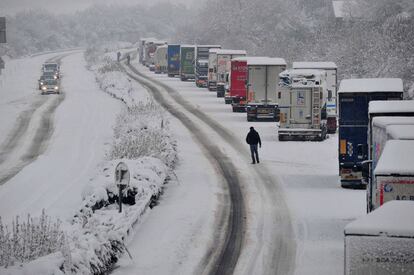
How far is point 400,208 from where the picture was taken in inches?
441

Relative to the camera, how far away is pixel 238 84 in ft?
165

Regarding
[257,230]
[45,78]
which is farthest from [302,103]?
[45,78]

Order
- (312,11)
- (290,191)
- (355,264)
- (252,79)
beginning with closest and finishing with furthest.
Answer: (355,264), (290,191), (252,79), (312,11)

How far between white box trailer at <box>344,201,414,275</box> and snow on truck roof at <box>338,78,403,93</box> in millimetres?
15280

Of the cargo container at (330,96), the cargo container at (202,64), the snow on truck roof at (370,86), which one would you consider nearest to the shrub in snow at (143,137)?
the snow on truck roof at (370,86)

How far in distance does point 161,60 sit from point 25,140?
1788 inches

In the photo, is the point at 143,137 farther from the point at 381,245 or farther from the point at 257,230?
the point at 381,245

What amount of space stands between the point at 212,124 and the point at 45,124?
→ 11166 mm

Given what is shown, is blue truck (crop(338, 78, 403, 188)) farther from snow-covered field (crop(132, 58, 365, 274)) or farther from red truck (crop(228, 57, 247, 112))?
red truck (crop(228, 57, 247, 112))

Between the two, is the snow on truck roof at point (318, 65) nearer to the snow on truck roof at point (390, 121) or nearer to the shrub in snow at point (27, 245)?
the snow on truck roof at point (390, 121)

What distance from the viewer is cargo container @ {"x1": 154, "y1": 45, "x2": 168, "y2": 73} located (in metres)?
86.2

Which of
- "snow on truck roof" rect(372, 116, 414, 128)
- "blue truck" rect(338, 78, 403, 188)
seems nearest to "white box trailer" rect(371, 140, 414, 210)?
"snow on truck roof" rect(372, 116, 414, 128)

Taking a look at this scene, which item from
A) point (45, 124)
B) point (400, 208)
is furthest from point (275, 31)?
point (400, 208)

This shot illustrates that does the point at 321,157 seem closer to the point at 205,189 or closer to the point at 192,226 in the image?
the point at 205,189
